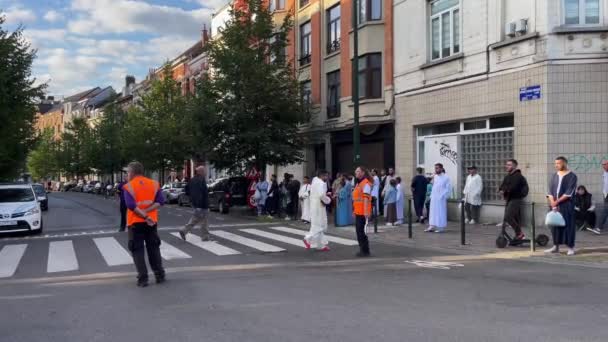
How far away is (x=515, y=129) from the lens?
17.4m

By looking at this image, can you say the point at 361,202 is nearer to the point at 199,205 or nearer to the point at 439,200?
the point at 199,205

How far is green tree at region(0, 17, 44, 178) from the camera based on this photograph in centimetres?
2205

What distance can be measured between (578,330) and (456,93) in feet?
46.9

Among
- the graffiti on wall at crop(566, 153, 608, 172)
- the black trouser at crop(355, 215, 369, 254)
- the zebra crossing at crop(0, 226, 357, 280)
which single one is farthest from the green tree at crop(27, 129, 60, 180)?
the black trouser at crop(355, 215, 369, 254)

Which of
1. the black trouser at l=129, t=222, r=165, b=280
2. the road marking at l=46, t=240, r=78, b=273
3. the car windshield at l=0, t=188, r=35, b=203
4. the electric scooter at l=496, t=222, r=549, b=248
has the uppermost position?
the car windshield at l=0, t=188, r=35, b=203

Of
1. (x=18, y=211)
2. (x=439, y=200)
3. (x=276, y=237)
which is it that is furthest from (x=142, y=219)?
(x=18, y=211)

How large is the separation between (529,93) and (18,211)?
45.6ft

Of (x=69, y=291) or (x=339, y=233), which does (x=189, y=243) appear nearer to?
(x=339, y=233)

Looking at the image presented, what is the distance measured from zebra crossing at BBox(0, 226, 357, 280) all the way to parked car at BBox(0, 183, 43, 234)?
146 centimetres

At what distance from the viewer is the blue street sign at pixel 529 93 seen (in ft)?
54.2

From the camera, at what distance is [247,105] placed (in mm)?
25125

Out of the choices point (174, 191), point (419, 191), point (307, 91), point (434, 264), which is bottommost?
point (434, 264)

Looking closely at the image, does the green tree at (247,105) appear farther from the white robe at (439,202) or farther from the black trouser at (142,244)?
the black trouser at (142,244)

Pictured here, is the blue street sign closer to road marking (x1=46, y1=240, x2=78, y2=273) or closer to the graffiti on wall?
the graffiti on wall
